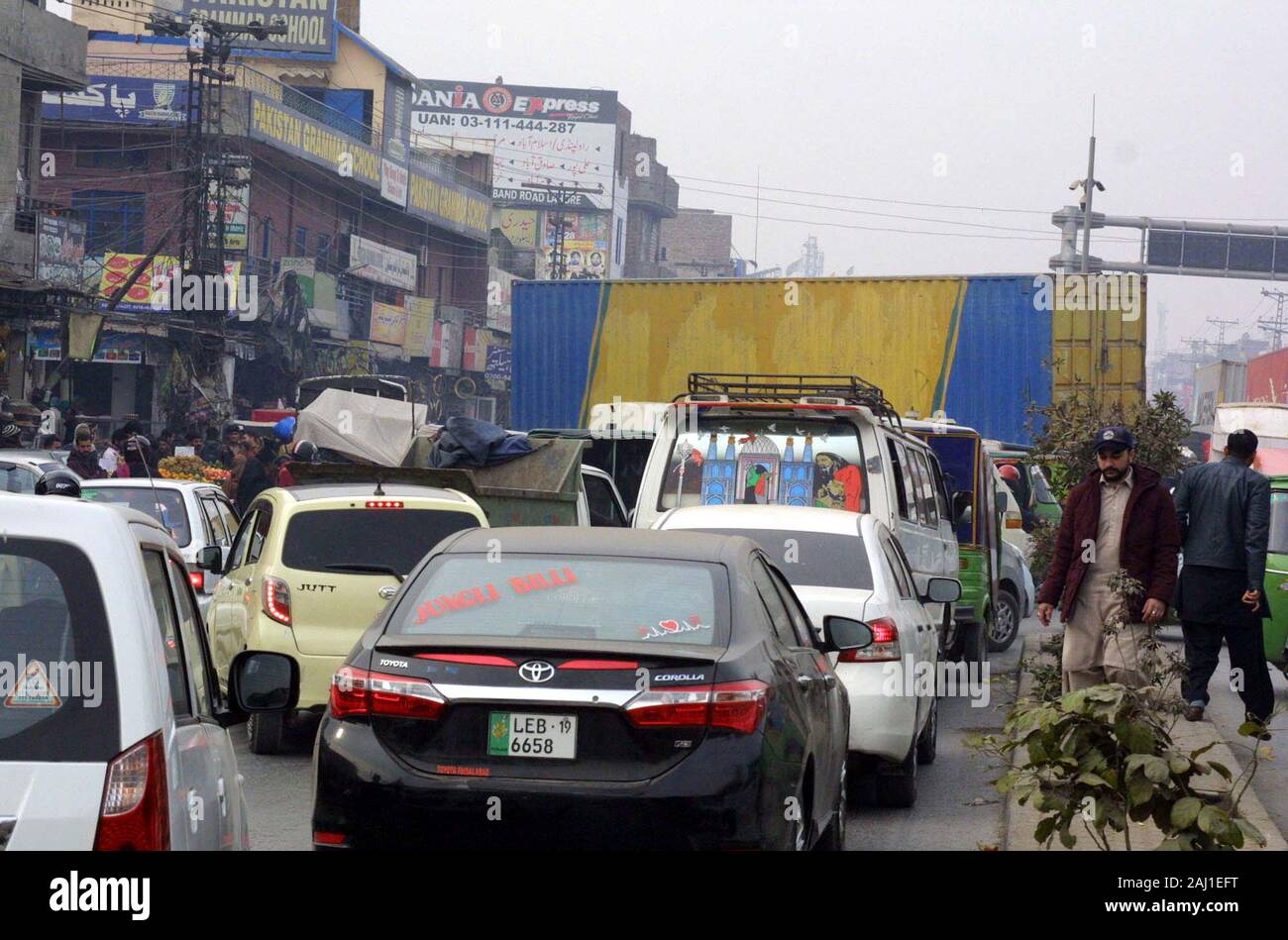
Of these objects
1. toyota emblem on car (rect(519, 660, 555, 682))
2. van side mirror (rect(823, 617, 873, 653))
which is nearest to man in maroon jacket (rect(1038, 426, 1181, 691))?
van side mirror (rect(823, 617, 873, 653))

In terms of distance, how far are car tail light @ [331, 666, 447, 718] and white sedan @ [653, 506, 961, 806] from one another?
3473mm

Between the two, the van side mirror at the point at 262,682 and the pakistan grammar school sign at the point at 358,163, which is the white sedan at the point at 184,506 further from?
the pakistan grammar school sign at the point at 358,163

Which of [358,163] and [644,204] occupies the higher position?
[644,204]

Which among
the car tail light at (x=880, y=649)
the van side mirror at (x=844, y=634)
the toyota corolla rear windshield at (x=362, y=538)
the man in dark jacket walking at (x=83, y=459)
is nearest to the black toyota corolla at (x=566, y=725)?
the van side mirror at (x=844, y=634)

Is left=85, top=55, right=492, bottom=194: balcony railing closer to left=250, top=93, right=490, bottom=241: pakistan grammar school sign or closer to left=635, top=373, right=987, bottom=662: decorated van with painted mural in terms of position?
left=250, top=93, right=490, bottom=241: pakistan grammar school sign

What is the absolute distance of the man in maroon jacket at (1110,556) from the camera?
360 inches

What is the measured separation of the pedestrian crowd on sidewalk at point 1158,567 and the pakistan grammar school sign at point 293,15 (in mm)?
60173

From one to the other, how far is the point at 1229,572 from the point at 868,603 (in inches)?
100

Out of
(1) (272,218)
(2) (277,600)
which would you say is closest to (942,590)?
(2) (277,600)

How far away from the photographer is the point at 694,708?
17.4ft

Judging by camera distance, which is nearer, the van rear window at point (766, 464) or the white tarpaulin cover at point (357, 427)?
the van rear window at point (766, 464)

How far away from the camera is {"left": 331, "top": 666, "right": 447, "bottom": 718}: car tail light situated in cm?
Answer: 538

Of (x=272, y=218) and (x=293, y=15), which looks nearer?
(x=272, y=218)

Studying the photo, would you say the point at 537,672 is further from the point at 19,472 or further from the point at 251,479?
the point at 251,479
